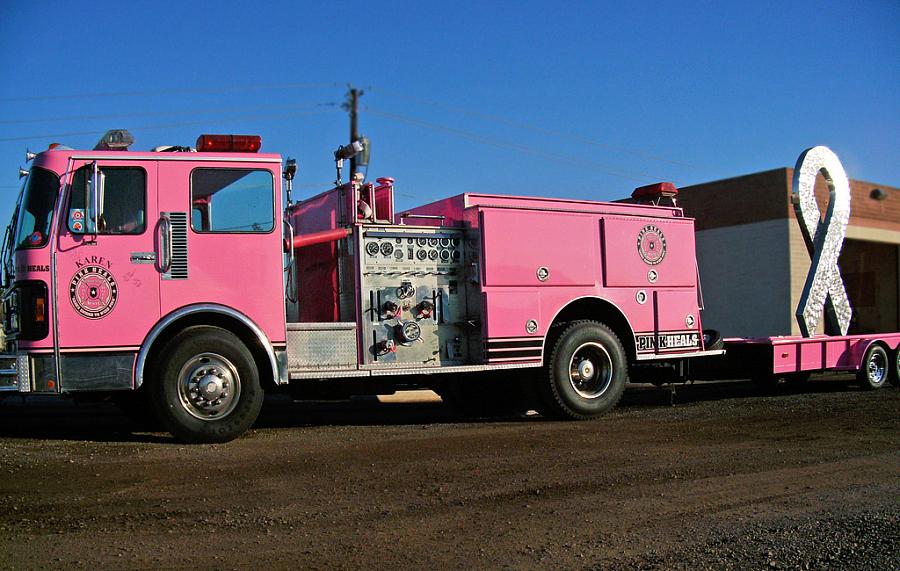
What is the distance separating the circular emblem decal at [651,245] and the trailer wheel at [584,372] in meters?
1.19

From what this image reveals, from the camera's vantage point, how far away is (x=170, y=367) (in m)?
7.92

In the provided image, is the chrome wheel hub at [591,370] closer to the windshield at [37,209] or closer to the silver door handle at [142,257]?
the silver door handle at [142,257]

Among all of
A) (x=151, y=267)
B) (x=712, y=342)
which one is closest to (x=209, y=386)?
(x=151, y=267)

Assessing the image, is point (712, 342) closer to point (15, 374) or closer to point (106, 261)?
point (106, 261)

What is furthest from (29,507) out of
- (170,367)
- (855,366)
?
(855,366)

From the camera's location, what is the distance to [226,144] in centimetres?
864

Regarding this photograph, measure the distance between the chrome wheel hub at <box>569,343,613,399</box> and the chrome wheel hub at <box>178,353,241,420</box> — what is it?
13.6 feet

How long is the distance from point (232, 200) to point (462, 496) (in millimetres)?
4130

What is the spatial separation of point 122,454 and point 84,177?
8.71ft

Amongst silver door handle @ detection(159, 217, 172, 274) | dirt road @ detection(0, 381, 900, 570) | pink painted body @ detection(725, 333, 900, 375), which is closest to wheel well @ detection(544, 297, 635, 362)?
dirt road @ detection(0, 381, 900, 570)

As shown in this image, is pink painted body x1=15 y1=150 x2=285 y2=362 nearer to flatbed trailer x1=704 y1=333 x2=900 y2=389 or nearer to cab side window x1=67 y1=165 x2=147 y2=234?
cab side window x1=67 y1=165 x2=147 y2=234

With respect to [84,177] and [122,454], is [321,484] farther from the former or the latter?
[84,177]

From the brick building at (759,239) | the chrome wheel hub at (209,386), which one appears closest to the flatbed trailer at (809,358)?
the chrome wheel hub at (209,386)

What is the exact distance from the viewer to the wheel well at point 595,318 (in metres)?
10.2
